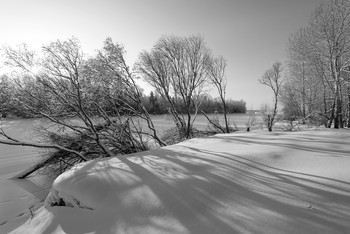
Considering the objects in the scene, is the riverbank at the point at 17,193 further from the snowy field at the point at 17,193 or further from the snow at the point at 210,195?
the snow at the point at 210,195

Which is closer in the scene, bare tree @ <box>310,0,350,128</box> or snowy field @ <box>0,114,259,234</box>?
snowy field @ <box>0,114,259,234</box>

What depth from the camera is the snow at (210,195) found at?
193 cm

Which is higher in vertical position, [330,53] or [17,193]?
[330,53]

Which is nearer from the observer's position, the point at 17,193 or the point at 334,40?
the point at 17,193

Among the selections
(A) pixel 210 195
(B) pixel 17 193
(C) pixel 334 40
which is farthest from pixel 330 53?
(B) pixel 17 193

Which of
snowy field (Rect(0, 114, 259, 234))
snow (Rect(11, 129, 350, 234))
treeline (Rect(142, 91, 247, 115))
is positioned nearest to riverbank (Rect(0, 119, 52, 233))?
snowy field (Rect(0, 114, 259, 234))

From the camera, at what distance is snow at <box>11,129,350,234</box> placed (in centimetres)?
193

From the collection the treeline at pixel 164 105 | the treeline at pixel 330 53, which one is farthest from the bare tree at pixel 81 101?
the treeline at pixel 330 53

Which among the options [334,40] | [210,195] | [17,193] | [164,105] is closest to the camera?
[210,195]

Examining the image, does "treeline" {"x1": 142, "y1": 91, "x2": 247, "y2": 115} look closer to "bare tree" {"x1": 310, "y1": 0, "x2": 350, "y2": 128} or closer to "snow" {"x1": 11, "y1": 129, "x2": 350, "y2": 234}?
"bare tree" {"x1": 310, "y1": 0, "x2": 350, "y2": 128}

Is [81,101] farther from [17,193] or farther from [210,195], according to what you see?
[210,195]

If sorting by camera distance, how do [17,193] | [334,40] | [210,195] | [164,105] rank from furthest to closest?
1. [164,105]
2. [334,40]
3. [17,193]
4. [210,195]

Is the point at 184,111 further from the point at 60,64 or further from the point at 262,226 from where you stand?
the point at 262,226

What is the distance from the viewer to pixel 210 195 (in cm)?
246
